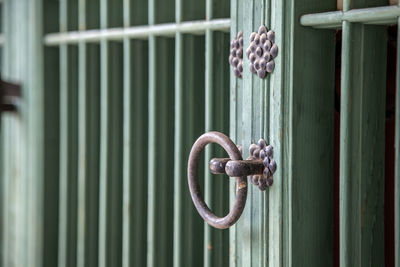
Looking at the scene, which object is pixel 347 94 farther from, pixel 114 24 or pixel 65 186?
pixel 65 186

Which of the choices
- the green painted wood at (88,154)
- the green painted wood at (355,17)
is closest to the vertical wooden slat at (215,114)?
→ the green painted wood at (355,17)

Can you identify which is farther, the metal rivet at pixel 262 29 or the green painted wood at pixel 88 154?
the green painted wood at pixel 88 154

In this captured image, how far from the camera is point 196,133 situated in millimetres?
1264

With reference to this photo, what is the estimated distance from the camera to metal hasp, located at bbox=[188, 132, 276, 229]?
946 mm

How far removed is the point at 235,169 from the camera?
93 centimetres

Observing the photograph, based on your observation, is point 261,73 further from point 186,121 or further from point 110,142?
point 110,142

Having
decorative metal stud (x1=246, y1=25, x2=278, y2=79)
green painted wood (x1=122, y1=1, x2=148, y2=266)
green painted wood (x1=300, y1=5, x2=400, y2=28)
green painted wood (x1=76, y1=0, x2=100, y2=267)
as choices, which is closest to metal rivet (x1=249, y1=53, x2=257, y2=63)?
decorative metal stud (x1=246, y1=25, x2=278, y2=79)

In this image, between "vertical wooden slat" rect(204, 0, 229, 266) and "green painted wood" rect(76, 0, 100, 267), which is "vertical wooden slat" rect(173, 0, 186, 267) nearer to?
"vertical wooden slat" rect(204, 0, 229, 266)

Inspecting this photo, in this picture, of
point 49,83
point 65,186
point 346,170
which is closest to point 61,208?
point 65,186

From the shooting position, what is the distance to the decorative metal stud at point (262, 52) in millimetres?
976

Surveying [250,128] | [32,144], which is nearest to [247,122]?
[250,128]

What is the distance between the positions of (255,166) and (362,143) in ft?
0.61

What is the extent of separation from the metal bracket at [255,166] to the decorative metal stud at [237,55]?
0.51 feet

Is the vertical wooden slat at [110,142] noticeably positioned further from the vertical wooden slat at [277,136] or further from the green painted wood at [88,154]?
the vertical wooden slat at [277,136]
